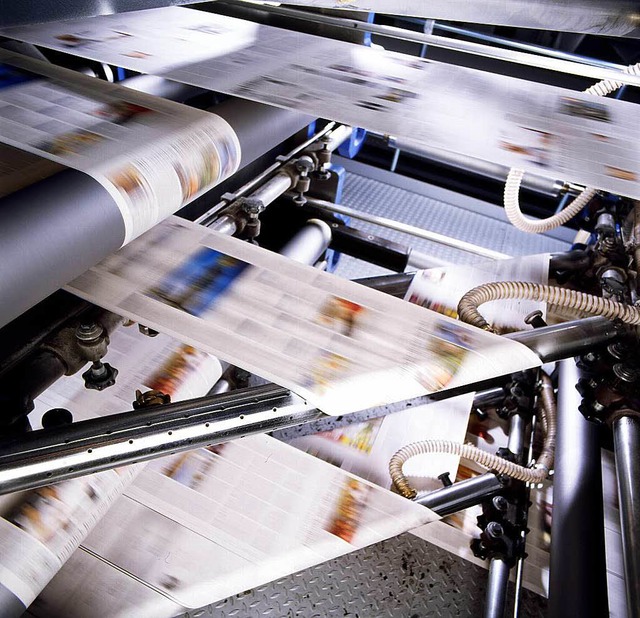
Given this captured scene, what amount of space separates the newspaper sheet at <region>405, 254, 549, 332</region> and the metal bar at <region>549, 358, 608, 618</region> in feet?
1.14

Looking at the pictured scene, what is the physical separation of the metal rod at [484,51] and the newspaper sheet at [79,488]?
0.86m

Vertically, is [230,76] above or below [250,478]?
above

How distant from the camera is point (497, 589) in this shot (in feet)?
2.95

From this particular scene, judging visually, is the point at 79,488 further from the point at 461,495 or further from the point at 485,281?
the point at 485,281

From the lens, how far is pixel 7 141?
0.63m

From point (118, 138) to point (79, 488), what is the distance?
0.50 m

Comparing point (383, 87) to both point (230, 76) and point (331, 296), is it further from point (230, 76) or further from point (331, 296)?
point (331, 296)

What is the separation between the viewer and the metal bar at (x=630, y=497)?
60cm

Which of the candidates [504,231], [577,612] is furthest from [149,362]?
[504,231]

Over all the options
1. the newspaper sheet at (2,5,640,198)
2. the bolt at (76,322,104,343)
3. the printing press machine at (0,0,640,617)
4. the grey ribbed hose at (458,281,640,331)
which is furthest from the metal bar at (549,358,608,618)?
the bolt at (76,322,104,343)

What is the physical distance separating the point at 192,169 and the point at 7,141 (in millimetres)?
231

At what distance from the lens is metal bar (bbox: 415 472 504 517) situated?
932mm

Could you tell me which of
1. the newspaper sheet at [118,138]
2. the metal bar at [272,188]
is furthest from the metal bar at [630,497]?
the metal bar at [272,188]

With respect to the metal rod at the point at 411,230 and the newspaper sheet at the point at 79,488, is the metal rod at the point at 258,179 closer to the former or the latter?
the metal rod at the point at 411,230
